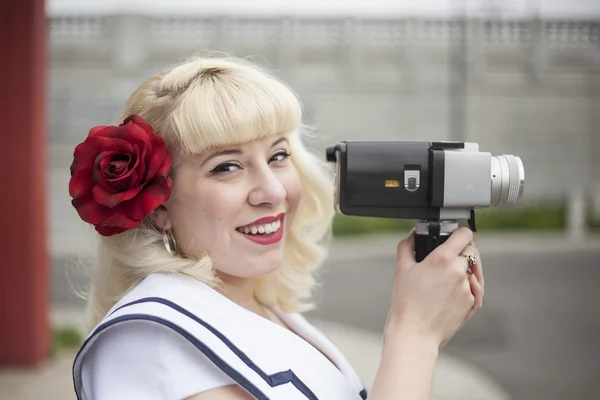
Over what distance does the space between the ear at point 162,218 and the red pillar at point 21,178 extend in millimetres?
3751

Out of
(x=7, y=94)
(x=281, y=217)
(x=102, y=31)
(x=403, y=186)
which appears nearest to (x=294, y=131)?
(x=281, y=217)

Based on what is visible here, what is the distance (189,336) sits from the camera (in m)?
1.18

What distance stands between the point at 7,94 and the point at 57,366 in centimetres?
195

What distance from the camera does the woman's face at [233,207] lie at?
136 centimetres

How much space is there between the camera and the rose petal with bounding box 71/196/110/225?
1.32 meters

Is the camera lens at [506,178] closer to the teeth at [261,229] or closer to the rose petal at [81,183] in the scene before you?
the teeth at [261,229]

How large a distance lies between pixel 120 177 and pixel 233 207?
217mm

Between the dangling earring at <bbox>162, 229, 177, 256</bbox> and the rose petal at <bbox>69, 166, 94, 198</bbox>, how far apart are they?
7.2 inches

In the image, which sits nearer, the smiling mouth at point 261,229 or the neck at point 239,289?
the smiling mouth at point 261,229

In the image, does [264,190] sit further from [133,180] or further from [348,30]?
[348,30]

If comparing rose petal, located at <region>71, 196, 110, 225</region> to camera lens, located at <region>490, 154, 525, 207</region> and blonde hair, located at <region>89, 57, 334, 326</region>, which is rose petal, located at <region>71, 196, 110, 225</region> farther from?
camera lens, located at <region>490, 154, 525, 207</region>

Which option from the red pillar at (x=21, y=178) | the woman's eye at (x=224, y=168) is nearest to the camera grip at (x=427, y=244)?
the woman's eye at (x=224, y=168)

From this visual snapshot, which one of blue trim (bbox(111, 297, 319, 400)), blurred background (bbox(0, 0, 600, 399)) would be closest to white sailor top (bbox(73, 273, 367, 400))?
blue trim (bbox(111, 297, 319, 400))

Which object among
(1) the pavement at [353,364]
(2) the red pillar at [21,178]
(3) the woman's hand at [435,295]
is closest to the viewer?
(3) the woman's hand at [435,295]
